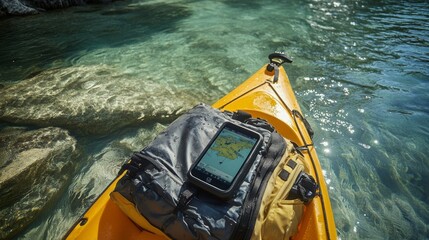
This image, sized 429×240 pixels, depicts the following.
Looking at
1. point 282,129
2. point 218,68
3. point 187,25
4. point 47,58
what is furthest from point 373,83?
point 47,58

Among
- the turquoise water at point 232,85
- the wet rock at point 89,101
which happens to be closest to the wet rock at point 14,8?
the turquoise water at point 232,85

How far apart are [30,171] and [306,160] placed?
312cm

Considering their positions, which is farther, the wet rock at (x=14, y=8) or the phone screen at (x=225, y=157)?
the wet rock at (x=14, y=8)

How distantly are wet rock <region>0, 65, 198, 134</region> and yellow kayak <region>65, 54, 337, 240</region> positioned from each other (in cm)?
138

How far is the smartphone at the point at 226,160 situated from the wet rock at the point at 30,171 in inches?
87.4

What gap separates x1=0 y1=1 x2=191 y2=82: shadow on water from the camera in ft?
21.1

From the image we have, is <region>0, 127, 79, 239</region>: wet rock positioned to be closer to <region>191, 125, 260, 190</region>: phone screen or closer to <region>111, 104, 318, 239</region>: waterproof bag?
<region>111, 104, 318, 239</region>: waterproof bag

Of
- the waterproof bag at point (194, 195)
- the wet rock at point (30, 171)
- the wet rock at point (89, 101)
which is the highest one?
the waterproof bag at point (194, 195)

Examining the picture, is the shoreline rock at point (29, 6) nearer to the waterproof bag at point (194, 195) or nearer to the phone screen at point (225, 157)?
the waterproof bag at point (194, 195)

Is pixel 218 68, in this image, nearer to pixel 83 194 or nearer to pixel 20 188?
pixel 83 194

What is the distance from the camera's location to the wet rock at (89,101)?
4.02 meters

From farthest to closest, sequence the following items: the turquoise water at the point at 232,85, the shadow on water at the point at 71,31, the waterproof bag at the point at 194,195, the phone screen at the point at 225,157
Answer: the shadow on water at the point at 71,31 < the turquoise water at the point at 232,85 < the phone screen at the point at 225,157 < the waterproof bag at the point at 194,195

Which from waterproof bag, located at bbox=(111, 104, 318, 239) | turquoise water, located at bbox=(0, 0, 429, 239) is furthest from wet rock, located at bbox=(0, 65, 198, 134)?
waterproof bag, located at bbox=(111, 104, 318, 239)

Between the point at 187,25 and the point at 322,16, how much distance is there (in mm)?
4952
